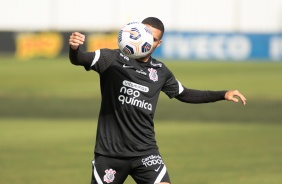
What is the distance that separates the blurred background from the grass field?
0.02 m

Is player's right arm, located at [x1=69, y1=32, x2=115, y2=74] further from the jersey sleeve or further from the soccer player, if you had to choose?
the jersey sleeve

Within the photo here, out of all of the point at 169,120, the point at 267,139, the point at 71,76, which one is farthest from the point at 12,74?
the point at 267,139

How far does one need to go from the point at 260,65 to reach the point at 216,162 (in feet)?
96.1

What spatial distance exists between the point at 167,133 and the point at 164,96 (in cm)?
977

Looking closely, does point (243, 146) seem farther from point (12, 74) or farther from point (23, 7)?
point (23, 7)

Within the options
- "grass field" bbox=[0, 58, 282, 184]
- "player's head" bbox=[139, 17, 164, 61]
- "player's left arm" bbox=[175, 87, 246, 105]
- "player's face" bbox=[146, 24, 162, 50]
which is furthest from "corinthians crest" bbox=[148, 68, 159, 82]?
"grass field" bbox=[0, 58, 282, 184]

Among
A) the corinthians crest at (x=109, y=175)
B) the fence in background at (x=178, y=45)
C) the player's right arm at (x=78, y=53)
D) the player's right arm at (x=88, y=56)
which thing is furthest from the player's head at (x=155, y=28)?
the fence in background at (x=178, y=45)

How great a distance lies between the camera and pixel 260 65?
4350cm

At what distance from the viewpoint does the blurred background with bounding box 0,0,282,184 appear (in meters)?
14.5

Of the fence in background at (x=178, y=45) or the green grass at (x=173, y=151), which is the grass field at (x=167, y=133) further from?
the fence in background at (x=178, y=45)

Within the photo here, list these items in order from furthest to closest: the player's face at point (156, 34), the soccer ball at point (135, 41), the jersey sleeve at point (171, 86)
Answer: the jersey sleeve at point (171, 86)
the player's face at point (156, 34)
the soccer ball at point (135, 41)

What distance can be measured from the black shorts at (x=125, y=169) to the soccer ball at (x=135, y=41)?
3.52ft

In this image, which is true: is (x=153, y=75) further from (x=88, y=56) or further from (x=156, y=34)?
(x=88, y=56)

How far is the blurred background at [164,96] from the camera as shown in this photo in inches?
571
